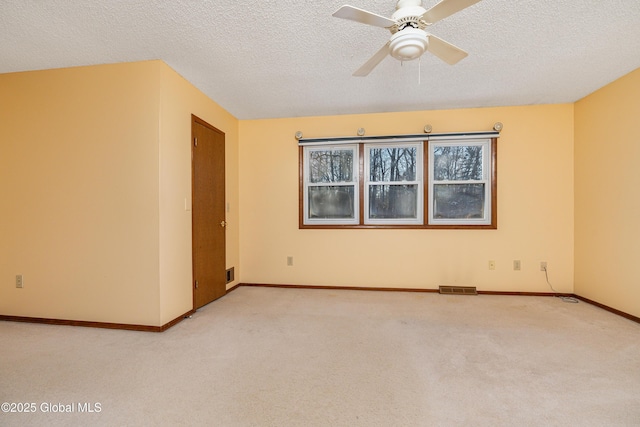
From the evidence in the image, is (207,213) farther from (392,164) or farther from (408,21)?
(408,21)

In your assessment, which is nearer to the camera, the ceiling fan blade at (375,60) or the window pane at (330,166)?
the ceiling fan blade at (375,60)

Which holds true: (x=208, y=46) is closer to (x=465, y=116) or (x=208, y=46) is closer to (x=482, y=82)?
(x=482, y=82)

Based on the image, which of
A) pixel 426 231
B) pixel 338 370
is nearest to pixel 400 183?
pixel 426 231

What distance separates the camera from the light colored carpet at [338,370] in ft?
4.88

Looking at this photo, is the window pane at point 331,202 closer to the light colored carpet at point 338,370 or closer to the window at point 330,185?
the window at point 330,185

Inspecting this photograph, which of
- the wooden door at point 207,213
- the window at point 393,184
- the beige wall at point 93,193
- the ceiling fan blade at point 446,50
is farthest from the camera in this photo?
the window at point 393,184

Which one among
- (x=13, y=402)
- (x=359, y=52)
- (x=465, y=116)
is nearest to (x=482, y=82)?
(x=465, y=116)

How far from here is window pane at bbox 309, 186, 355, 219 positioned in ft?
13.1

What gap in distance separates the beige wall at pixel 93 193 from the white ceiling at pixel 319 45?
0.85 ft

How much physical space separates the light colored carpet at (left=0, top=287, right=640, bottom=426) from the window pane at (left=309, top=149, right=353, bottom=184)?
190 centimetres

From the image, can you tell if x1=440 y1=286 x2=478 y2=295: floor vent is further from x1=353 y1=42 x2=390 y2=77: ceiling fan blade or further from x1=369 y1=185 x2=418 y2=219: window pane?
x1=353 y1=42 x2=390 y2=77: ceiling fan blade

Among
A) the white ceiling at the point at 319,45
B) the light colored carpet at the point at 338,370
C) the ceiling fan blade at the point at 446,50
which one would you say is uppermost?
the white ceiling at the point at 319,45

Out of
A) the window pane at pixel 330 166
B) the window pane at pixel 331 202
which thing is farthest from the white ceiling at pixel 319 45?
the window pane at pixel 331 202

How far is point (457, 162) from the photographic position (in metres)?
3.74
